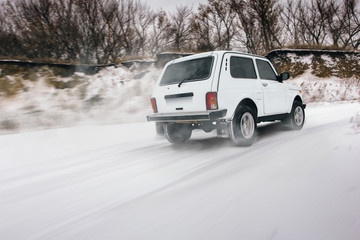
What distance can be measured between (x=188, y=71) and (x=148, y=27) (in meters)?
25.1

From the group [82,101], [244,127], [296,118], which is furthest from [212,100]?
[82,101]

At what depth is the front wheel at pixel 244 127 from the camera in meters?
4.71

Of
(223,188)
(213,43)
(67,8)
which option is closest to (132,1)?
(67,8)

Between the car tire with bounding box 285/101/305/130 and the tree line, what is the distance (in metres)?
17.4

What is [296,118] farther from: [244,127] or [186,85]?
[186,85]

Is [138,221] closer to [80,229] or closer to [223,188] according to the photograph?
[80,229]

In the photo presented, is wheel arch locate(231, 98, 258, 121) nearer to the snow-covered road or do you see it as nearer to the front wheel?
the front wheel

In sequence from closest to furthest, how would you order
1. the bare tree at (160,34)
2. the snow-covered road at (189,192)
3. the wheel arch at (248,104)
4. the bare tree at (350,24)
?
the snow-covered road at (189,192), the wheel arch at (248,104), the bare tree at (160,34), the bare tree at (350,24)

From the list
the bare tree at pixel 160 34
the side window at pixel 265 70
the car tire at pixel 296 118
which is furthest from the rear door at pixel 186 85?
the bare tree at pixel 160 34

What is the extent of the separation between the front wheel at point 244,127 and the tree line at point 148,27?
17280mm

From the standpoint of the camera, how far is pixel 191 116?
4605 mm

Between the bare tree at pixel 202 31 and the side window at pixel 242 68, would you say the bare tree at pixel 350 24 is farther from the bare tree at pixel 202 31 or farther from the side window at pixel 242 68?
the side window at pixel 242 68

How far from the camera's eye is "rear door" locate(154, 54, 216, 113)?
4.64 meters

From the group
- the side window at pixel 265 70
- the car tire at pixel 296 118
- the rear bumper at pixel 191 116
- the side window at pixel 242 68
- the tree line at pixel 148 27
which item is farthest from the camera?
the tree line at pixel 148 27
